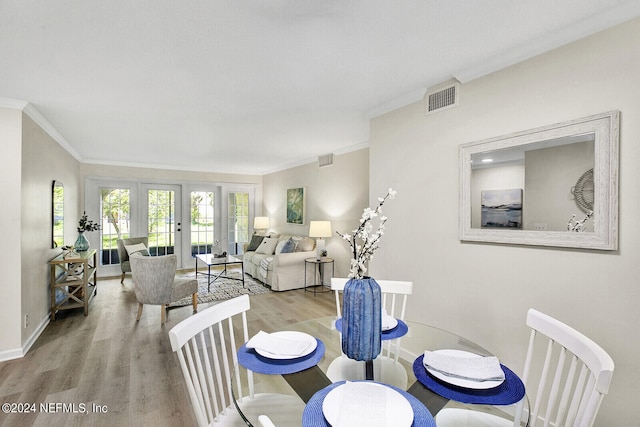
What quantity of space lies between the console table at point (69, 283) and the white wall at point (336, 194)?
139 inches

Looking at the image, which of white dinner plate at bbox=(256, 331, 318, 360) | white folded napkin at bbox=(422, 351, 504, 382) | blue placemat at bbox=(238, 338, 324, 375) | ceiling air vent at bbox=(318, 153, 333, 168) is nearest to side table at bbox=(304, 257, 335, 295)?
ceiling air vent at bbox=(318, 153, 333, 168)

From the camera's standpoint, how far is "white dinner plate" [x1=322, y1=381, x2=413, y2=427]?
91cm

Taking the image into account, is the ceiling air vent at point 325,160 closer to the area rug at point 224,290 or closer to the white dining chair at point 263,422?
the area rug at point 224,290

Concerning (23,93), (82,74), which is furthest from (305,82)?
(23,93)

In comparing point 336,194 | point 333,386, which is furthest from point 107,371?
point 336,194

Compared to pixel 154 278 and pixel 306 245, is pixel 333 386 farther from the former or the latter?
pixel 306 245

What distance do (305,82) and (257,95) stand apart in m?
0.52

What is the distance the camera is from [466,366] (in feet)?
3.97

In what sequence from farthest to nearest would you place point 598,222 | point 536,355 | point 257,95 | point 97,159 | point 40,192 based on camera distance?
point 97,159
point 40,192
point 257,95
point 536,355
point 598,222

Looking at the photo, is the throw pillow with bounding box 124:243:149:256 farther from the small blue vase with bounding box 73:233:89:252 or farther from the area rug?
the area rug

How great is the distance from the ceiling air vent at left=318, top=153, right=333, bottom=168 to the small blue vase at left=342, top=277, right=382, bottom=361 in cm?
439

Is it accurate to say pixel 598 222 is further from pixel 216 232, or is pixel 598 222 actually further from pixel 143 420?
pixel 216 232

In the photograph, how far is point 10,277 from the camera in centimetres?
275

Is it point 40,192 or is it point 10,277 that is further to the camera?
point 40,192
